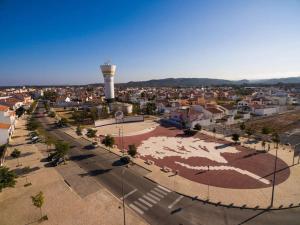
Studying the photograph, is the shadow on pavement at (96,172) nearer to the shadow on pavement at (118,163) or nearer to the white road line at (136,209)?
the shadow on pavement at (118,163)

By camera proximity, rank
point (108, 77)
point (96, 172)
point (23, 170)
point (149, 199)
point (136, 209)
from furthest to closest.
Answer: point (108, 77) → point (23, 170) → point (96, 172) → point (149, 199) → point (136, 209)

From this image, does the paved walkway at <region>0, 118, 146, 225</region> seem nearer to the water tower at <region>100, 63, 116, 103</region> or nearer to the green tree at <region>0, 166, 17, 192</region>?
the green tree at <region>0, 166, 17, 192</region>

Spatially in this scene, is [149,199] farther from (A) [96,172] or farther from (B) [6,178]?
(B) [6,178]

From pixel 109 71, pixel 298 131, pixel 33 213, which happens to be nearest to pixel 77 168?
pixel 33 213

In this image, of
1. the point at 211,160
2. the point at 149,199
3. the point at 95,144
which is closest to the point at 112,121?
the point at 95,144

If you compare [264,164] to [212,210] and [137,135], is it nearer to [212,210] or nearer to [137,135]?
[212,210]

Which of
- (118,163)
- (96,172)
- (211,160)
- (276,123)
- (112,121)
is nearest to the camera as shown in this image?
(96,172)

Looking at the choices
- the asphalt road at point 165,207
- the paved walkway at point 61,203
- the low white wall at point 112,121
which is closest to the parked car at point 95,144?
the asphalt road at point 165,207
